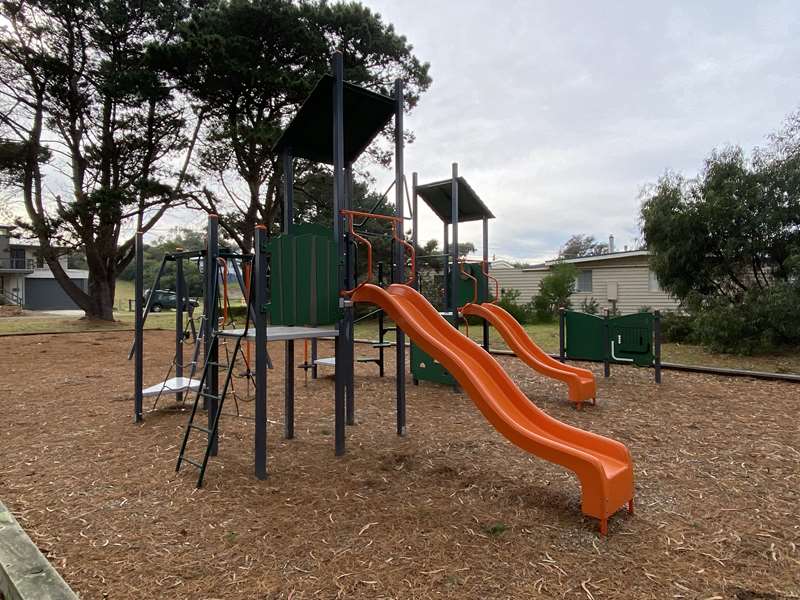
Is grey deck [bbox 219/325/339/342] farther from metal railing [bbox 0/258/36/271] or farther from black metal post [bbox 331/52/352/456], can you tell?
metal railing [bbox 0/258/36/271]

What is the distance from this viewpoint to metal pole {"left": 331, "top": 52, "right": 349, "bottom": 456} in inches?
169

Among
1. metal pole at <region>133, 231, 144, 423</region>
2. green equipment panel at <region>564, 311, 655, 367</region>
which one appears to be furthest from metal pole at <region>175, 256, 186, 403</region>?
green equipment panel at <region>564, 311, 655, 367</region>

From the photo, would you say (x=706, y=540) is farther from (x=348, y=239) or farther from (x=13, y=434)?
(x=13, y=434)

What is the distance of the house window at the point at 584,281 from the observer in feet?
75.7

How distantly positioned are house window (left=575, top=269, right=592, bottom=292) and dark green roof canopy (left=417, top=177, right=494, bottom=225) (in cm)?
1560

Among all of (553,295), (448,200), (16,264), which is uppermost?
(16,264)

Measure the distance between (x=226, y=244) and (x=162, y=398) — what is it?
14685 mm

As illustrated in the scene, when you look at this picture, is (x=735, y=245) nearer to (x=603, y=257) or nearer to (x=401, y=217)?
(x=401, y=217)

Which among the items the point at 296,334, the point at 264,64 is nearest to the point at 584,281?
the point at 264,64

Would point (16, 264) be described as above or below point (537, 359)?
above

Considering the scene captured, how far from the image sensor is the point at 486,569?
8.23 feet

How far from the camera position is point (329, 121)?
5145mm

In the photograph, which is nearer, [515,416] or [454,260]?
[515,416]

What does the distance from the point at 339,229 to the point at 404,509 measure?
2313 millimetres
